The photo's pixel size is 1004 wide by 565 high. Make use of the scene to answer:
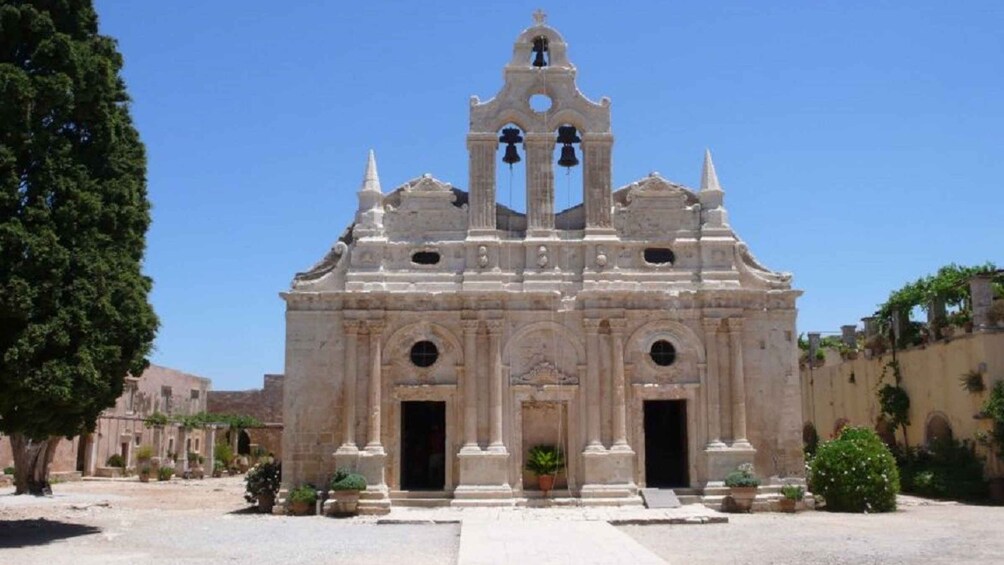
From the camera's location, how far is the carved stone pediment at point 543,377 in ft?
81.3

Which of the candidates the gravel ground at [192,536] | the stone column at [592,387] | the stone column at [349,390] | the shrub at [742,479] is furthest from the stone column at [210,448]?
the shrub at [742,479]

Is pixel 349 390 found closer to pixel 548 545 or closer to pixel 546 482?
pixel 546 482

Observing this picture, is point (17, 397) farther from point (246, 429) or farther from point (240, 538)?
point (246, 429)

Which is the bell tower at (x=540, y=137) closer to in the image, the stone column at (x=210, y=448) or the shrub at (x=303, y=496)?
the shrub at (x=303, y=496)

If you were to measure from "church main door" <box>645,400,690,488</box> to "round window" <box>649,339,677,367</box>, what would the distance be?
5.29ft

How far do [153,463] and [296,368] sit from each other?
2044 cm

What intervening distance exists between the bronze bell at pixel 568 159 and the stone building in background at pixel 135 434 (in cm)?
2025

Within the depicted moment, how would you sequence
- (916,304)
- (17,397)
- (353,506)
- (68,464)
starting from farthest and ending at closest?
(68,464)
(916,304)
(353,506)
(17,397)

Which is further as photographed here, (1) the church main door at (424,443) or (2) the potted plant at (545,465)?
(1) the church main door at (424,443)

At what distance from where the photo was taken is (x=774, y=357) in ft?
82.2

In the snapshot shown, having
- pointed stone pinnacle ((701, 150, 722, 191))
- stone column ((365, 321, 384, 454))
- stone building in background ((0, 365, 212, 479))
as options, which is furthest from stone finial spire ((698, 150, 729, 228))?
stone building in background ((0, 365, 212, 479))

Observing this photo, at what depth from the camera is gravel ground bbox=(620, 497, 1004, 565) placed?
49.6 feet

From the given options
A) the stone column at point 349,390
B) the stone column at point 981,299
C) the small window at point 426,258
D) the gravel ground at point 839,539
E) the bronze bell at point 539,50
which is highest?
the bronze bell at point 539,50

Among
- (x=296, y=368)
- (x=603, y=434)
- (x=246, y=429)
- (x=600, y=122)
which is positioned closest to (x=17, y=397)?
(x=296, y=368)
